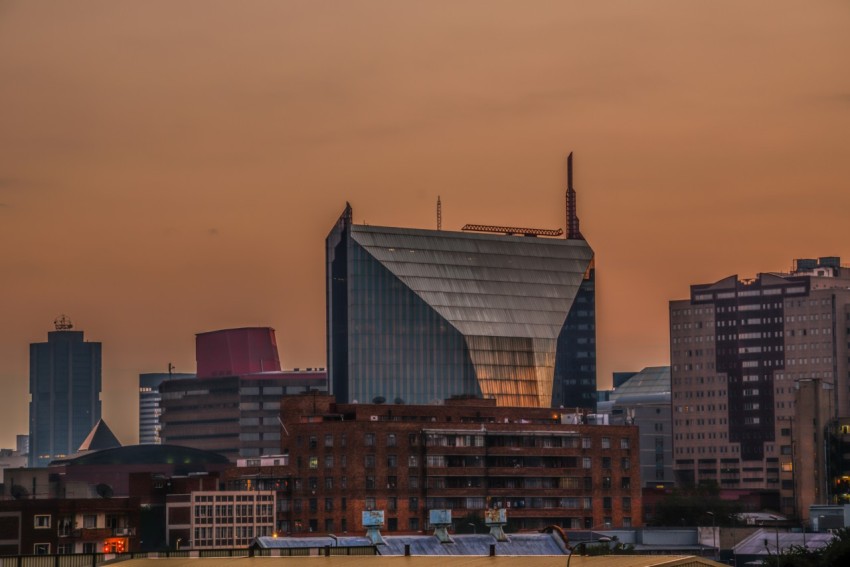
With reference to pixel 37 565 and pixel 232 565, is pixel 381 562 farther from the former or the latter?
pixel 37 565

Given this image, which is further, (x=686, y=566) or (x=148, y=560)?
(x=148, y=560)

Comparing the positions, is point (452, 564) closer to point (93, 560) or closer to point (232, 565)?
point (232, 565)

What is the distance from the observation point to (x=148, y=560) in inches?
6909

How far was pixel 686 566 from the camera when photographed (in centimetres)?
16150

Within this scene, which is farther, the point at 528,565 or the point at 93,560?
the point at 93,560

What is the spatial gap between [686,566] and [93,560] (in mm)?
50795

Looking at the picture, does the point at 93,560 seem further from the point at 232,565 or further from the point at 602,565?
the point at 602,565

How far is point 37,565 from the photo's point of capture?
182 meters

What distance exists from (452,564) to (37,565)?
120 feet

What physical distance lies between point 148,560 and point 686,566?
44.3m

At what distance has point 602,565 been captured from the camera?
169875mm

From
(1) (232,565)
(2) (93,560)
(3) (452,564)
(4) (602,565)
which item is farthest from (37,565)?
(4) (602,565)

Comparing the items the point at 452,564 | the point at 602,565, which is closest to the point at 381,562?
the point at 452,564

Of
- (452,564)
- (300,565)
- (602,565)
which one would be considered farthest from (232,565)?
(602,565)
